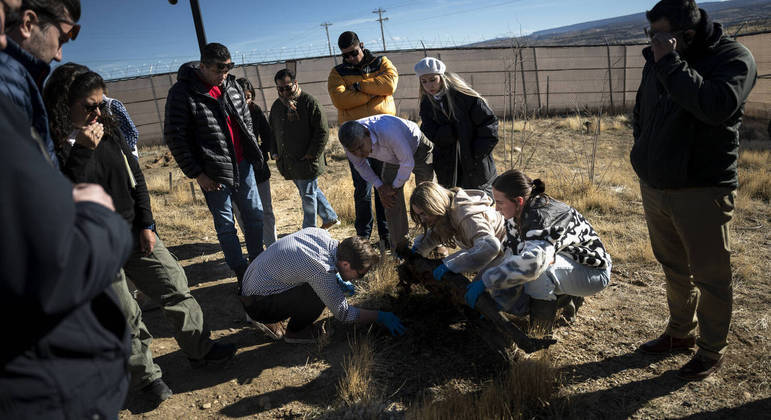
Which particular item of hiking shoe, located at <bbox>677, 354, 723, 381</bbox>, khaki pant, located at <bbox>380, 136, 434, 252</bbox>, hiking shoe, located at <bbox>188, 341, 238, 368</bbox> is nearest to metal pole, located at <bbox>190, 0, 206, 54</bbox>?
khaki pant, located at <bbox>380, 136, 434, 252</bbox>

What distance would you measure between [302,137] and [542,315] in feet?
9.82

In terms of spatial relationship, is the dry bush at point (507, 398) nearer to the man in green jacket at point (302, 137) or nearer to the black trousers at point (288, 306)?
the black trousers at point (288, 306)

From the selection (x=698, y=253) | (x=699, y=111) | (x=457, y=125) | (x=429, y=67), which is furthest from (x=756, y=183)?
(x=699, y=111)

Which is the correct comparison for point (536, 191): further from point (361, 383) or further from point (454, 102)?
point (361, 383)

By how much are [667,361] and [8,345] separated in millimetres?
3198

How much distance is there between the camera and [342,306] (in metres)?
3.02

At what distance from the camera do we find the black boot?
313cm

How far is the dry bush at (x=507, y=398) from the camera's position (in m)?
2.45

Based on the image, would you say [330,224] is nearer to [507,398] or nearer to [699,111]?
[507,398]

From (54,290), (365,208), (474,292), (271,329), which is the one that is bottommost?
(271,329)

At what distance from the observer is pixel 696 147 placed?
2.47 meters

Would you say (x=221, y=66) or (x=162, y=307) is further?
(x=221, y=66)

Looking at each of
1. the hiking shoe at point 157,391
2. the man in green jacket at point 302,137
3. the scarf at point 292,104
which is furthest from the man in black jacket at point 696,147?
the scarf at point 292,104

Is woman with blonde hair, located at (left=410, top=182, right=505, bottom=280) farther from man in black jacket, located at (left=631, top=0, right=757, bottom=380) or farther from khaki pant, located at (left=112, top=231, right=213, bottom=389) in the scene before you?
khaki pant, located at (left=112, top=231, right=213, bottom=389)
